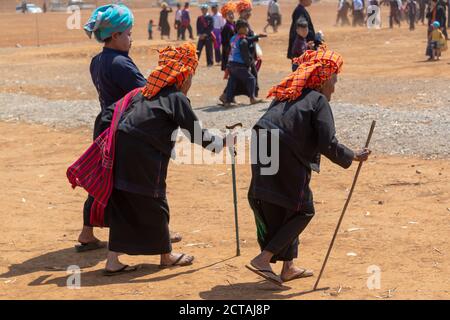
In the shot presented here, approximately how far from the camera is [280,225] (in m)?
6.29

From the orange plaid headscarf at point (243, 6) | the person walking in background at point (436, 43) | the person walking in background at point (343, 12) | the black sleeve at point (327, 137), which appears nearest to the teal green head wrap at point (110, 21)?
the black sleeve at point (327, 137)

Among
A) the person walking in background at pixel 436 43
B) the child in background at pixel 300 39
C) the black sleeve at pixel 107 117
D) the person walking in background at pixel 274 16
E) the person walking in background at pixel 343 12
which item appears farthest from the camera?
the person walking in background at pixel 343 12

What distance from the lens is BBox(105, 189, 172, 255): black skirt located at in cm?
662

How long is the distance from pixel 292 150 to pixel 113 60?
1736 millimetres

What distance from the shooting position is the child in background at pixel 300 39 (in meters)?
14.1

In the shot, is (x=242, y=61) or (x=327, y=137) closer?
(x=327, y=137)

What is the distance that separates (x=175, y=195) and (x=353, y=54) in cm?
1763

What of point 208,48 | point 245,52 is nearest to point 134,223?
point 245,52

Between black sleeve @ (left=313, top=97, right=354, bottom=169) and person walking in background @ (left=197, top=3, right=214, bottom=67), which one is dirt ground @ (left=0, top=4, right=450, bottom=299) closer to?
black sleeve @ (left=313, top=97, right=354, bottom=169)

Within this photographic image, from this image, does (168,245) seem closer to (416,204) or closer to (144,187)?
(144,187)

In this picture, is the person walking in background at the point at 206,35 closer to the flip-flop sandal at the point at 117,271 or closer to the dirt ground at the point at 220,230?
the dirt ground at the point at 220,230

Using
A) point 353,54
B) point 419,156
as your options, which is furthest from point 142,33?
point 419,156

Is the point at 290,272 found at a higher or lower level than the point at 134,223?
lower

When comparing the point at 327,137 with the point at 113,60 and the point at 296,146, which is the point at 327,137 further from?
the point at 113,60
